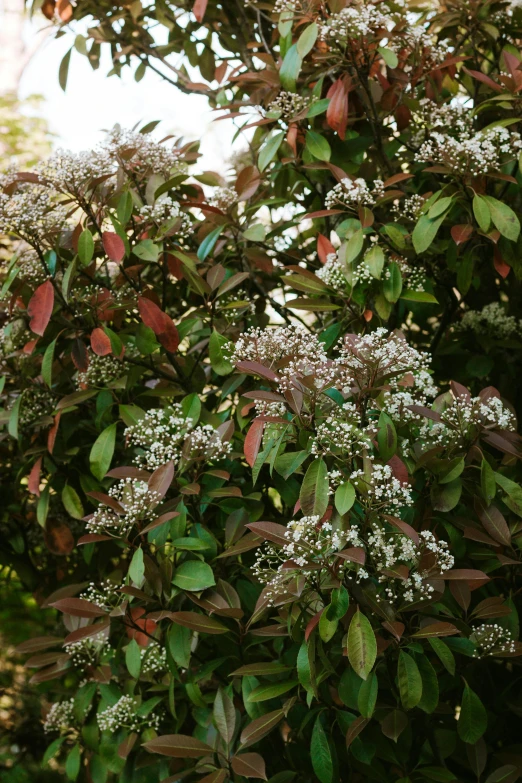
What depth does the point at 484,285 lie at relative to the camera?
9.18ft

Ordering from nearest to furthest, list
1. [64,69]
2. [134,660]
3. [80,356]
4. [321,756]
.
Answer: [321,756]
[134,660]
[80,356]
[64,69]

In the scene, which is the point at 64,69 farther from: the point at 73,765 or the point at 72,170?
the point at 73,765

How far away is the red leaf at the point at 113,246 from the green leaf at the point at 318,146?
655 mm

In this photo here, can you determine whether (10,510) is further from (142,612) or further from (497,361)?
(497,361)

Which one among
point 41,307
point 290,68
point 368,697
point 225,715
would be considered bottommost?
point 225,715

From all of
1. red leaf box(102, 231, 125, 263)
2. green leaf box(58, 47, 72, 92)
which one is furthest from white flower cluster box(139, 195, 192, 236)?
green leaf box(58, 47, 72, 92)

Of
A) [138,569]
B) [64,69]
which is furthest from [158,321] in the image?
[64,69]

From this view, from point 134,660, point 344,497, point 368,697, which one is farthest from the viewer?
point 134,660

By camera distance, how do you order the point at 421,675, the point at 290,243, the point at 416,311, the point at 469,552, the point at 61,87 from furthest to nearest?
the point at 61,87 → the point at 290,243 → the point at 416,311 → the point at 469,552 → the point at 421,675

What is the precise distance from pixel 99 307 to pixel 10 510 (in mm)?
941

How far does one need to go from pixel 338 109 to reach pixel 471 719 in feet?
5.54

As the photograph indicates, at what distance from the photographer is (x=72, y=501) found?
2338mm

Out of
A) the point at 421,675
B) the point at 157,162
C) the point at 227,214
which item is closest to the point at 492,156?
the point at 227,214

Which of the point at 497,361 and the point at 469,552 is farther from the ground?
the point at 497,361
